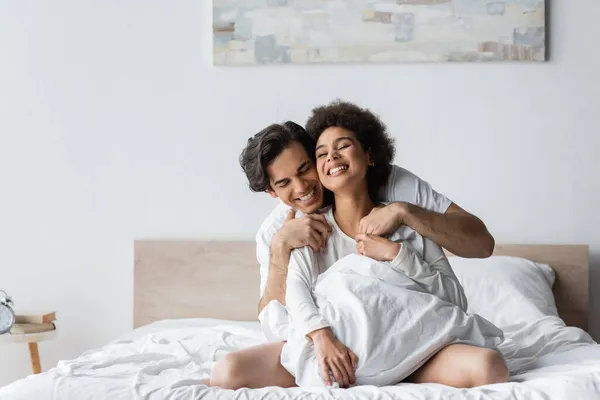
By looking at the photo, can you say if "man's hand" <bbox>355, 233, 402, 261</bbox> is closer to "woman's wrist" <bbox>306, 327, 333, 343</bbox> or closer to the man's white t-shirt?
the man's white t-shirt

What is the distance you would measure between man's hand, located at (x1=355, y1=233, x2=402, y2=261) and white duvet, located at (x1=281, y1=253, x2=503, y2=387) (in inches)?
0.7

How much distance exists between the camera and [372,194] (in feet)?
7.19

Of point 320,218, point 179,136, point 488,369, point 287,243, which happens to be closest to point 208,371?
point 287,243

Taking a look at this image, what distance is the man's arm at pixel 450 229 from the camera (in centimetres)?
195

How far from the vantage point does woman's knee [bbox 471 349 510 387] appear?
1.68 metres

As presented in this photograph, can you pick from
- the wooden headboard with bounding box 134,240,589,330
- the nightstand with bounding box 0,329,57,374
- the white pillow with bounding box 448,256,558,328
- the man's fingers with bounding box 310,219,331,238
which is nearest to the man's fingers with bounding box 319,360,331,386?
the man's fingers with bounding box 310,219,331,238

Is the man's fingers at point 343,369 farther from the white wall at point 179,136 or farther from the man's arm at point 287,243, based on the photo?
the white wall at point 179,136

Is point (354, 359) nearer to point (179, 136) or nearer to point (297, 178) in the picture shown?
point (297, 178)

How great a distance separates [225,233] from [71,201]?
0.71 m

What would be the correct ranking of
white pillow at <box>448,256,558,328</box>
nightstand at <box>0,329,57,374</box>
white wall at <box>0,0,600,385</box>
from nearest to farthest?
white pillow at <box>448,256,558,328</box>, nightstand at <box>0,329,57,374</box>, white wall at <box>0,0,600,385</box>

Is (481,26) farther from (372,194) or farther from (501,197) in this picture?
(372,194)

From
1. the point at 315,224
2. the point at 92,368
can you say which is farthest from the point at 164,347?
the point at 315,224

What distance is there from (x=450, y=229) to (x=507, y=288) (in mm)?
927

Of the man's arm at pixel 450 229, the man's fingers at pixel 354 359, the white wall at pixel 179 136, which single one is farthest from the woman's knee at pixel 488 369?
the white wall at pixel 179 136
